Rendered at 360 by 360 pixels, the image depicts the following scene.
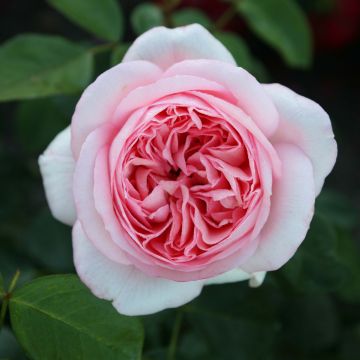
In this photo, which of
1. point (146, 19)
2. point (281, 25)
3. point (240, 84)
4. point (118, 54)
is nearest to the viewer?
point (240, 84)

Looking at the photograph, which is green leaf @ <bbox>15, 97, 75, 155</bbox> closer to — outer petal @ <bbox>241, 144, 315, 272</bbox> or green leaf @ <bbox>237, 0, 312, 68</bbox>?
green leaf @ <bbox>237, 0, 312, 68</bbox>

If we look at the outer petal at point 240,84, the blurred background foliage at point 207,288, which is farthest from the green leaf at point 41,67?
the outer petal at point 240,84

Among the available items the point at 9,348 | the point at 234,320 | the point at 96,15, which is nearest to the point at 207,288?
the point at 234,320

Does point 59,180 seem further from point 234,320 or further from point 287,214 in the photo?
point 234,320

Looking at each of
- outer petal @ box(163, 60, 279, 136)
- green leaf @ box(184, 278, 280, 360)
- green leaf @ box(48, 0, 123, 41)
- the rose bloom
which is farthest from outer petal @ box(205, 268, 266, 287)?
green leaf @ box(48, 0, 123, 41)

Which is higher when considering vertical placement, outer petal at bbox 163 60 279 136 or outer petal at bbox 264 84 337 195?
outer petal at bbox 163 60 279 136

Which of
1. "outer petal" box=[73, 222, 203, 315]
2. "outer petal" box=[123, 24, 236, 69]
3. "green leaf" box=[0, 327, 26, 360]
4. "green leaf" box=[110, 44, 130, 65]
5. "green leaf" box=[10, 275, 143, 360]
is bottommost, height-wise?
"green leaf" box=[0, 327, 26, 360]
